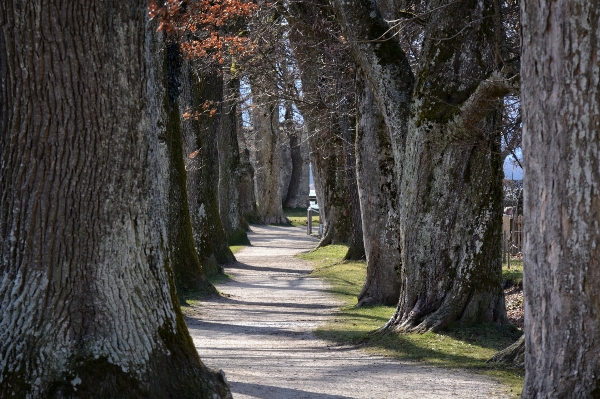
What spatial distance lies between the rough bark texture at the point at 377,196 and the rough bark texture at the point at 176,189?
317 centimetres

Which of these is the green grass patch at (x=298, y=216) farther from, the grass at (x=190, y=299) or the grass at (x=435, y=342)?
the grass at (x=435, y=342)

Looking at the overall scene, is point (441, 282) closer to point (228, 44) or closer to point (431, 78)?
point (431, 78)

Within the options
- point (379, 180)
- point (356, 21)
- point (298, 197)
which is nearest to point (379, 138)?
point (379, 180)

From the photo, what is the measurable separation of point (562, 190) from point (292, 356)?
561cm

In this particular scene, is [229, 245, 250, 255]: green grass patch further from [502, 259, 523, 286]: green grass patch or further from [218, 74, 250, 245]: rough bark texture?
[502, 259, 523, 286]: green grass patch

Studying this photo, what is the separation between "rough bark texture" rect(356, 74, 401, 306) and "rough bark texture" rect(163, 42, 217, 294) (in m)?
3.17

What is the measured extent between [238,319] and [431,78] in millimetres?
5385

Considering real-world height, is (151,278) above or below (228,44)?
below

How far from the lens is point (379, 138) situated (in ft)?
44.4

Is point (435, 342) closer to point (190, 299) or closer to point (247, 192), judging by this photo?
point (190, 299)

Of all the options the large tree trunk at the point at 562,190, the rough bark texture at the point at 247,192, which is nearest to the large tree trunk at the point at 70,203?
the large tree trunk at the point at 562,190

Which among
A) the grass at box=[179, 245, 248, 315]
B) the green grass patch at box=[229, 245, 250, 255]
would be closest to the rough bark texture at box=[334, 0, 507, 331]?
the grass at box=[179, 245, 248, 315]

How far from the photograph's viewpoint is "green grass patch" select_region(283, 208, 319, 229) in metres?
45.4

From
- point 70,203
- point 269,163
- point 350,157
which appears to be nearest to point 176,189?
point 350,157
